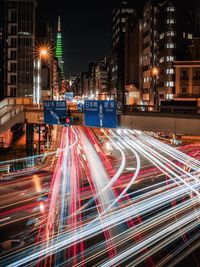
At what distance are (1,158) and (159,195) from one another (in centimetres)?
2415

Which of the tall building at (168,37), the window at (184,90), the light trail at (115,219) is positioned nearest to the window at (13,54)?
the tall building at (168,37)

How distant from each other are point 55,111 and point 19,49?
2659 inches

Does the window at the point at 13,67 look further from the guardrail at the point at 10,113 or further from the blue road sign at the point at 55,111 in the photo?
the blue road sign at the point at 55,111

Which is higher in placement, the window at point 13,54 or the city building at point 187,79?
the window at point 13,54

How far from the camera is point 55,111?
3381 cm

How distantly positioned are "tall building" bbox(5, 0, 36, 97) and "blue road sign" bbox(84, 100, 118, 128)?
67.3 m

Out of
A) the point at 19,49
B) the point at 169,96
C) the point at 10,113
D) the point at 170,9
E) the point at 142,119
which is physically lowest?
the point at 142,119

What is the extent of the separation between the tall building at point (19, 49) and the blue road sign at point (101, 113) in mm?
67300

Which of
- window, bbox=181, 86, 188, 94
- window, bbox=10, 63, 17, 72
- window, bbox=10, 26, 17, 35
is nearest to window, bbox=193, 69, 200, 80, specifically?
window, bbox=181, 86, 188, 94

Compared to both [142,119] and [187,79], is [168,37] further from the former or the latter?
[142,119]

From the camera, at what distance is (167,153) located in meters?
46.0

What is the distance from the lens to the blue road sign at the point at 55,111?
109 ft

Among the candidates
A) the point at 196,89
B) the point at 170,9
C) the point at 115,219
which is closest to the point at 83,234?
the point at 115,219

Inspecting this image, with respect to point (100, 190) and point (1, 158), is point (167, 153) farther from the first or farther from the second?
point (100, 190)
